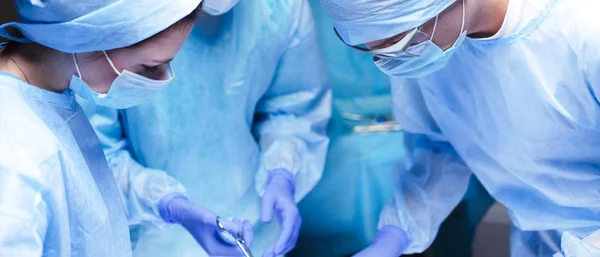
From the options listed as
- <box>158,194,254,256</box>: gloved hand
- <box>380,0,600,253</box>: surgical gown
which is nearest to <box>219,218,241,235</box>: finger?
<box>158,194,254,256</box>: gloved hand

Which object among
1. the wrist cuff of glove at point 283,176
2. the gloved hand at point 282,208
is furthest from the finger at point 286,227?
the wrist cuff of glove at point 283,176

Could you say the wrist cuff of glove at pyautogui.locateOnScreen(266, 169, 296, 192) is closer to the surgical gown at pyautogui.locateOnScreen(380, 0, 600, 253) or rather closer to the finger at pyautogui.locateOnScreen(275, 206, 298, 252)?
the finger at pyautogui.locateOnScreen(275, 206, 298, 252)

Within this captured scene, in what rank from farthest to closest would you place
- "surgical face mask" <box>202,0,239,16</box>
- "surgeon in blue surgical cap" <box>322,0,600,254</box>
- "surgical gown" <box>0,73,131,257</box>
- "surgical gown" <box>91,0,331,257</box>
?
"surgical gown" <box>91,0,331,257</box>
"surgical face mask" <box>202,0,239,16</box>
"surgeon in blue surgical cap" <box>322,0,600,254</box>
"surgical gown" <box>0,73,131,257</box>

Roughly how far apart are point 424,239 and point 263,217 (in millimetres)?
379

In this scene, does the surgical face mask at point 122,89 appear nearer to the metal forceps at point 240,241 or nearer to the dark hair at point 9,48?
the dark hair at point 9,48

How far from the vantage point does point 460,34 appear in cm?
121

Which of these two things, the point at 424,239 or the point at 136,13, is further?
the point at 424,239

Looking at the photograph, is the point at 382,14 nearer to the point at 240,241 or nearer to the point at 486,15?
the point at 486,15

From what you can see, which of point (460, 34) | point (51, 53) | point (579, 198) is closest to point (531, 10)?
point (460, 34)

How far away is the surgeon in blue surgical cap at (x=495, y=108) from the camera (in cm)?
117

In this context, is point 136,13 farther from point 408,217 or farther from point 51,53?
point 408,217

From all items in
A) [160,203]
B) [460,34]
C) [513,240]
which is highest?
A: [460,34]

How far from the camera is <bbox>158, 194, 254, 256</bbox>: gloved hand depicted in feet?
4.75

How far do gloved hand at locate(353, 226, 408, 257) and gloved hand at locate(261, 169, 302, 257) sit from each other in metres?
0.15
